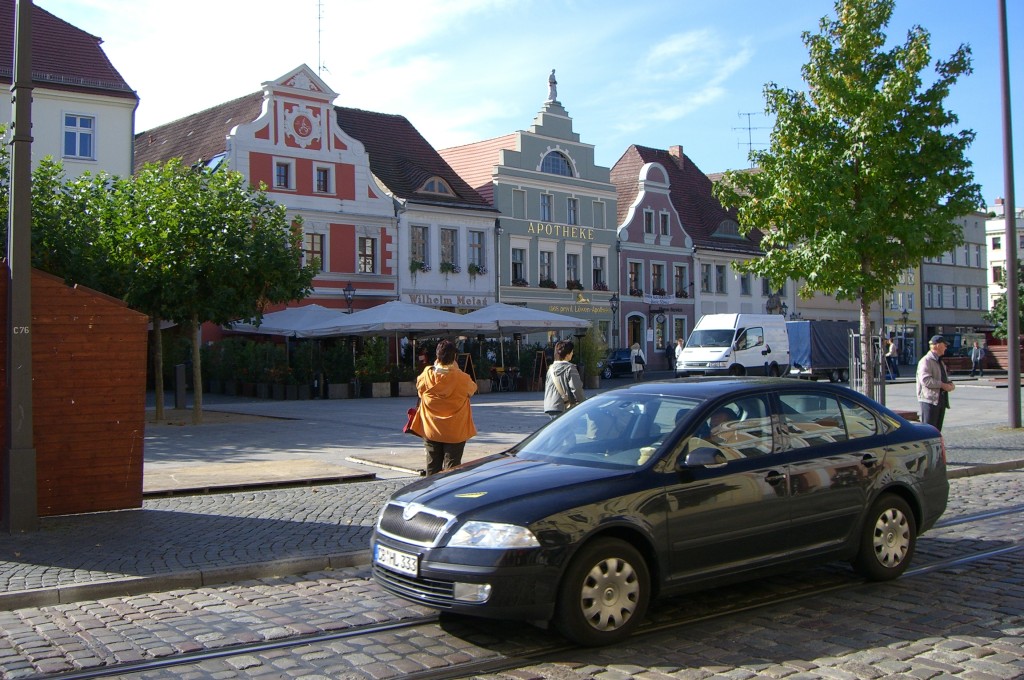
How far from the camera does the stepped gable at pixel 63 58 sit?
34562 mm

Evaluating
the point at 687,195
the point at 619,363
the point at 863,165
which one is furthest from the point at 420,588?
the point at 687,195

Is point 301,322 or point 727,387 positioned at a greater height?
point 301,322

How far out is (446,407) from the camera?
9.50 meters

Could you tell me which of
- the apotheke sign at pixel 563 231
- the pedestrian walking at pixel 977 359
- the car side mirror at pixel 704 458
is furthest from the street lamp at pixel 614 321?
the car side mirror at pixel 704 458

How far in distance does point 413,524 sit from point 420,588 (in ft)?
1.28

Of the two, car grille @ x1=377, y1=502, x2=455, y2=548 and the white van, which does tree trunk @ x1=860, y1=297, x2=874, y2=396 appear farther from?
the white van

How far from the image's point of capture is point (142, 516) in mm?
9898

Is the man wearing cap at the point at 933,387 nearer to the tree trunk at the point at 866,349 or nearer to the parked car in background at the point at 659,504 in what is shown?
the tree trunk at the point at 866,349

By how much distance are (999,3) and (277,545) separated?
15.8 m

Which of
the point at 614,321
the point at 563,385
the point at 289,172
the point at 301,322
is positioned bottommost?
the point at 563,385

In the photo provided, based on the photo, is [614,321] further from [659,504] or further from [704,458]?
[659,504]

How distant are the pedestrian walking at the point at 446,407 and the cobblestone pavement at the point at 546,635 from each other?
2067 mm

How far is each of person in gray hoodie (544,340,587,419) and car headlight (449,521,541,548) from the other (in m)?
4.82

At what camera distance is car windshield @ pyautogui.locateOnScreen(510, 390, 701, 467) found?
21.4 ft
